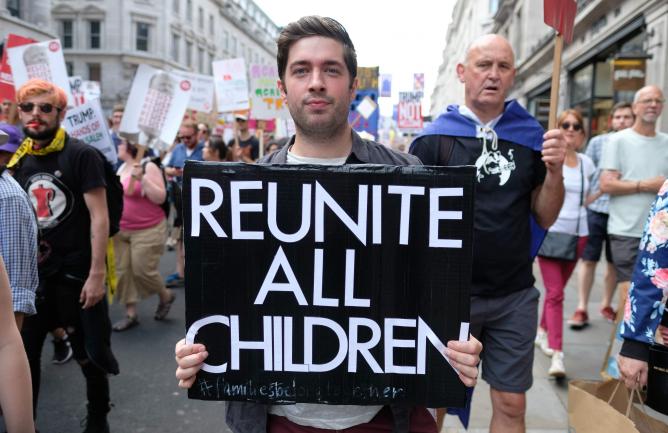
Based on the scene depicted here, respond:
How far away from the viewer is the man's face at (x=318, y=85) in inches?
73.1

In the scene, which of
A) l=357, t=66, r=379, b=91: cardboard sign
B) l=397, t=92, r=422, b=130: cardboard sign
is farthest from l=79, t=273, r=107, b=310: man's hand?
l=397, t=92, r=422, b=130: cardboard sign

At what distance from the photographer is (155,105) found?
516 centimetres

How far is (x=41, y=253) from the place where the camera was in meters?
3.20

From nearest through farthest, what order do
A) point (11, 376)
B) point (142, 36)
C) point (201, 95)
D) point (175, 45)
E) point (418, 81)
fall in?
point (11, 376) → point (201, 95) → point (418, 81) → point (142, 36) → point (175, 45)

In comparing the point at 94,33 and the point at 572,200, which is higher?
the point at 94,33

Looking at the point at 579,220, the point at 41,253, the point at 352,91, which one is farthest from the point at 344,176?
the point at 579,220

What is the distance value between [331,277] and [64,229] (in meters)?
2.31

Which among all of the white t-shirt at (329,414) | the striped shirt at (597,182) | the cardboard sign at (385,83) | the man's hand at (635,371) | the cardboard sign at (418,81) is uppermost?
the cardboard sign at (385,83)

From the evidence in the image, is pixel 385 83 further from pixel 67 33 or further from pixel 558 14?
pixel 67 33

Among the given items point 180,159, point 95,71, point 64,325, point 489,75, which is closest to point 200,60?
point 95,71

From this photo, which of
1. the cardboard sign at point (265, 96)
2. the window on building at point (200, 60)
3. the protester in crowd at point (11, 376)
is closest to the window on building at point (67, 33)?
the window on building at point (200, 60)

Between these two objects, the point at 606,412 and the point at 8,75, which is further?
the point at 8,75

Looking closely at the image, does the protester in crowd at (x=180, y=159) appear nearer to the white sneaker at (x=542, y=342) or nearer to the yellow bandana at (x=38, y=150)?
the yellow bandana at (x=38, y=150)

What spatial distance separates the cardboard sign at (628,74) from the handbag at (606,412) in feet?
27.4
